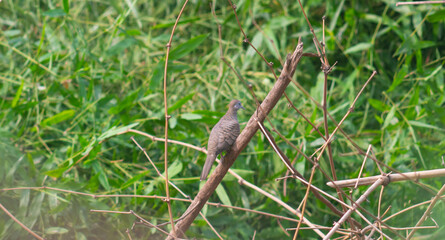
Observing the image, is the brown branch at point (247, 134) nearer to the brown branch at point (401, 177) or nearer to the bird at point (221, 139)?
the bird at point (221, 139)

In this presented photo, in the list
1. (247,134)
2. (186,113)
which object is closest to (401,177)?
(247,134)

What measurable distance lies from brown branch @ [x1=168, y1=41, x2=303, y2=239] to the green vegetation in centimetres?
23

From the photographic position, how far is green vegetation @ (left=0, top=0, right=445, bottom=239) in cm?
121

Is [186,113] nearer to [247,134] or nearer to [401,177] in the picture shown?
[247,134]

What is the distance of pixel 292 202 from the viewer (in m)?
1.41

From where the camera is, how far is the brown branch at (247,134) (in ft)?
2.31

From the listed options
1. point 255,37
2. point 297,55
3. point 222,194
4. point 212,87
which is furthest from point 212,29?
point 297,55

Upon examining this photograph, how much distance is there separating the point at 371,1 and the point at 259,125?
1364mm

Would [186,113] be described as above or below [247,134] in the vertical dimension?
below

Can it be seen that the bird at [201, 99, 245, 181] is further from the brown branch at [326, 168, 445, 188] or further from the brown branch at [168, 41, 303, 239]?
the brown branch at [326, 168, 445, 188]

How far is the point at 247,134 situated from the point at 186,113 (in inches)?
24.3

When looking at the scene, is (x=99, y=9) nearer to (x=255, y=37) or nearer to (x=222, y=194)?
(x=255, y=37)

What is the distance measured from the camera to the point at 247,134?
0.75 meters

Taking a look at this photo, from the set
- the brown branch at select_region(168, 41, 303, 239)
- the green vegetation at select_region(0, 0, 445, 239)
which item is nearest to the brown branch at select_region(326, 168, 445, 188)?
the brown branch at select_region(168, 41, 303, 239)
